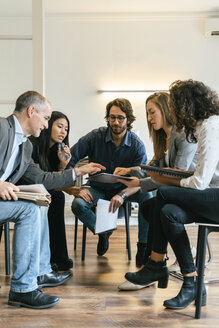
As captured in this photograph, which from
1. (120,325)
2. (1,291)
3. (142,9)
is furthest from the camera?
(142,9)

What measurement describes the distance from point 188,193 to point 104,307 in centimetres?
71

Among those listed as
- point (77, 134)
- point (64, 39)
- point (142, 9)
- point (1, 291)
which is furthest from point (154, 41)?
point (1, 291)

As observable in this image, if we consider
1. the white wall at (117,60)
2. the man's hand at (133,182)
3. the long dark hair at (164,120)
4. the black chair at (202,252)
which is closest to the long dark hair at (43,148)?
the man's hand at (133,182)

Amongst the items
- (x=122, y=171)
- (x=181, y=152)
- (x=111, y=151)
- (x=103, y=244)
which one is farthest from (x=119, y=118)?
(x=103, y=244)

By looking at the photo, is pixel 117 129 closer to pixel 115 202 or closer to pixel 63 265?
pixel 115 202

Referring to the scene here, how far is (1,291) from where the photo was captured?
89.9 inches

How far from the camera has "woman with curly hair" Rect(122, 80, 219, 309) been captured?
1.95 metres

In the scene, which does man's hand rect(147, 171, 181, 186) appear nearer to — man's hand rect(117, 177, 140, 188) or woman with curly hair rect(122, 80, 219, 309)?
woman with curly hair rect(122, 80, 219, 309)

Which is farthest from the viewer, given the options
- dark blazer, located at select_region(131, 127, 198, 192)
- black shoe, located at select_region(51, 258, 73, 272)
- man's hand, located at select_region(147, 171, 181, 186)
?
black shoe, located at select_region(51, 258, 73, 272)

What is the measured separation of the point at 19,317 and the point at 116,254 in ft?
4.37

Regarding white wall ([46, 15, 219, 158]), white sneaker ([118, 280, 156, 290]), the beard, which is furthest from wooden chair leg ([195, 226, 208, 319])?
white wall ([46, 15, 219, 158])

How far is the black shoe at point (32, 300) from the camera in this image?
6.68 feet

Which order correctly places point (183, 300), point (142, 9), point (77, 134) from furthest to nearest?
point (77, 134), point (142, 9), point (183, 300)

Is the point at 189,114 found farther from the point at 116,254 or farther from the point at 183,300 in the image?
the point at 116,254
